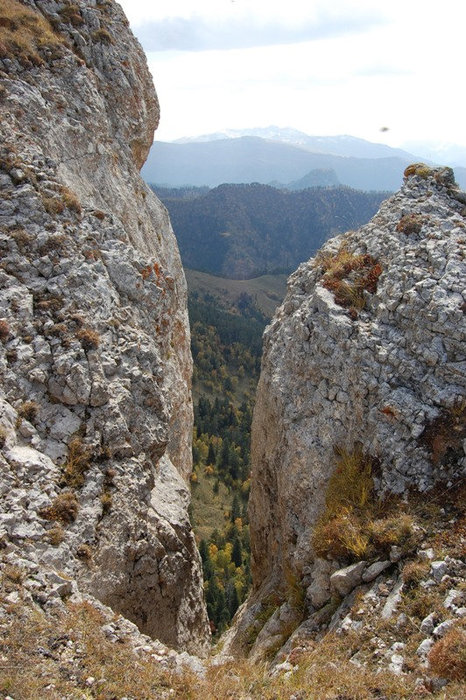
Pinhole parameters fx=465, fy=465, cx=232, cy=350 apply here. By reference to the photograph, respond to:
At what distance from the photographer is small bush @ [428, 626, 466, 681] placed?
10.3 metres

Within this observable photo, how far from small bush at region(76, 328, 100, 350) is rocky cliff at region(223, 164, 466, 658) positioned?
359 inches

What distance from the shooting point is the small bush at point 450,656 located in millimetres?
10251

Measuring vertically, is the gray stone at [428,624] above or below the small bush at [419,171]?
below

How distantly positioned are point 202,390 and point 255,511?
164505mm

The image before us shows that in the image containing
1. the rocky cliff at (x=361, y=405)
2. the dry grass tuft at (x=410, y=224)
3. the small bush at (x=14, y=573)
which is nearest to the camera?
the small bush at (x=14, y=573)

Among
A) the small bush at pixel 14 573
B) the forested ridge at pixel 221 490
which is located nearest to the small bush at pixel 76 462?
the small bush at pixel 14 573

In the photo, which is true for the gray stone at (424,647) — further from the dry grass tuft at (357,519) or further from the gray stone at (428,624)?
the dry grass tuft at (357,519)

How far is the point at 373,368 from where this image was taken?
19.4m

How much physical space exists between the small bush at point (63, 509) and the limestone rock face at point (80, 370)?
0.05m

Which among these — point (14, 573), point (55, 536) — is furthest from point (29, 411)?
point (14, 573)

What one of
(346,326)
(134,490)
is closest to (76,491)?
(134,490)

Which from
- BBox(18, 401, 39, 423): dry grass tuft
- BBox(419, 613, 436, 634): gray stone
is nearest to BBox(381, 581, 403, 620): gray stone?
→ BBox(419, 613, 436, 634): gray stone

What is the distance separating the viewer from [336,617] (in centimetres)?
1482

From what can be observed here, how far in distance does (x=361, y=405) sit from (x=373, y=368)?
162cm
